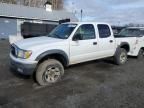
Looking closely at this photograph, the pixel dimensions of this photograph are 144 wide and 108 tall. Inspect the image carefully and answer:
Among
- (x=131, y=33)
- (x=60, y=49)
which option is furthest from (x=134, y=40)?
(x=60, y=49)

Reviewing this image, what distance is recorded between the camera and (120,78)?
635 centimetres

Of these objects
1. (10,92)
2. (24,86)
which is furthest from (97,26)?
(10,92)

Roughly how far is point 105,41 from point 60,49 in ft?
7.44

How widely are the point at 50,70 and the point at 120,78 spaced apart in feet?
8.45

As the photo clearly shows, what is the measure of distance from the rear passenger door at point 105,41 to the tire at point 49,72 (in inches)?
82.8

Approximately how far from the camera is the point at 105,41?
23.3 feet

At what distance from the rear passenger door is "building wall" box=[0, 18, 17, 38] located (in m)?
18.3

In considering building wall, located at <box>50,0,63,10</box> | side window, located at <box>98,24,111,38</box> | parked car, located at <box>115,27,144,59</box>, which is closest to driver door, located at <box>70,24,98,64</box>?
side window, located at <box>98,24,111,38</box>

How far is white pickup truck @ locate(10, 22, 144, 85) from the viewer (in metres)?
5.23

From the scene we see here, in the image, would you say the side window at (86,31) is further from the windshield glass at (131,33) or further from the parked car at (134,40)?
the windshield glass at (131,33)

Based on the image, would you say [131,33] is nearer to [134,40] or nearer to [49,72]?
[134,40]

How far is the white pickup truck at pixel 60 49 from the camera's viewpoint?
5234mm

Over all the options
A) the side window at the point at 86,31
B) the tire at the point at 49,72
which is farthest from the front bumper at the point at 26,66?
the side window at the point at 86,31

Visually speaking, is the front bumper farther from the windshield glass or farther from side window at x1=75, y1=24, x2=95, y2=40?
the windshield glass
